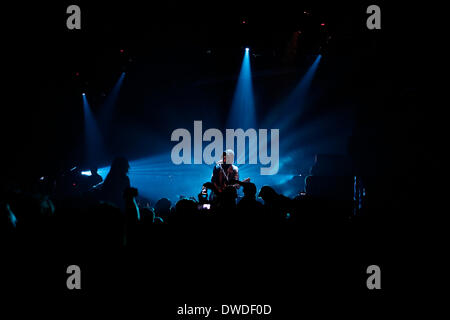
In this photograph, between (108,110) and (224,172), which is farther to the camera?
(108,110)

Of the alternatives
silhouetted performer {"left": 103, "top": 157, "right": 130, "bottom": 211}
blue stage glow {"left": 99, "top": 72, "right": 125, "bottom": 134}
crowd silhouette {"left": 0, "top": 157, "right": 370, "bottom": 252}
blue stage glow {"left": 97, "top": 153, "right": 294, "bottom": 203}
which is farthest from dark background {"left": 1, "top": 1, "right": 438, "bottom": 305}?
silhouetted performer {"left": 103, "top": 157, "right": 130, "bottom": 211}

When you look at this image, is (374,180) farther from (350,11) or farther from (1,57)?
(1,57)

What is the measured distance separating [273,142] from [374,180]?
5614 mm

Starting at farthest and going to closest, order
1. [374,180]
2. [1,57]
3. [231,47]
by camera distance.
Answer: [231,47]
[1,57]
[374,180]

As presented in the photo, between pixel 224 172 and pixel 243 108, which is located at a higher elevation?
pixel 243 108

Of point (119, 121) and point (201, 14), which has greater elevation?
point (201, 14)

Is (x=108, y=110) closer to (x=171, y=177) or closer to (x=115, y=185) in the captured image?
(x=171, y=177)

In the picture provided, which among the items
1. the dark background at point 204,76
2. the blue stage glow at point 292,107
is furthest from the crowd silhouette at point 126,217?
the blue stage glow at point 292,107

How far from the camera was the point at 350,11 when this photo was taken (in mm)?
7043

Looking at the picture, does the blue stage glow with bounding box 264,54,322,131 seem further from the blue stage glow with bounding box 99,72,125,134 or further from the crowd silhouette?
the crowd silhouette

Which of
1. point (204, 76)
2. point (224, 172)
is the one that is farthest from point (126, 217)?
point (204, 76)

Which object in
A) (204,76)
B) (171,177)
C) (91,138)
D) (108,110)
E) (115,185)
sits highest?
(204,76)

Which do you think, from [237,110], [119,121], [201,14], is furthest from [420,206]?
[119,121]

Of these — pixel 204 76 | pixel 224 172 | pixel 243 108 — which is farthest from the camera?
pixel 243 108
